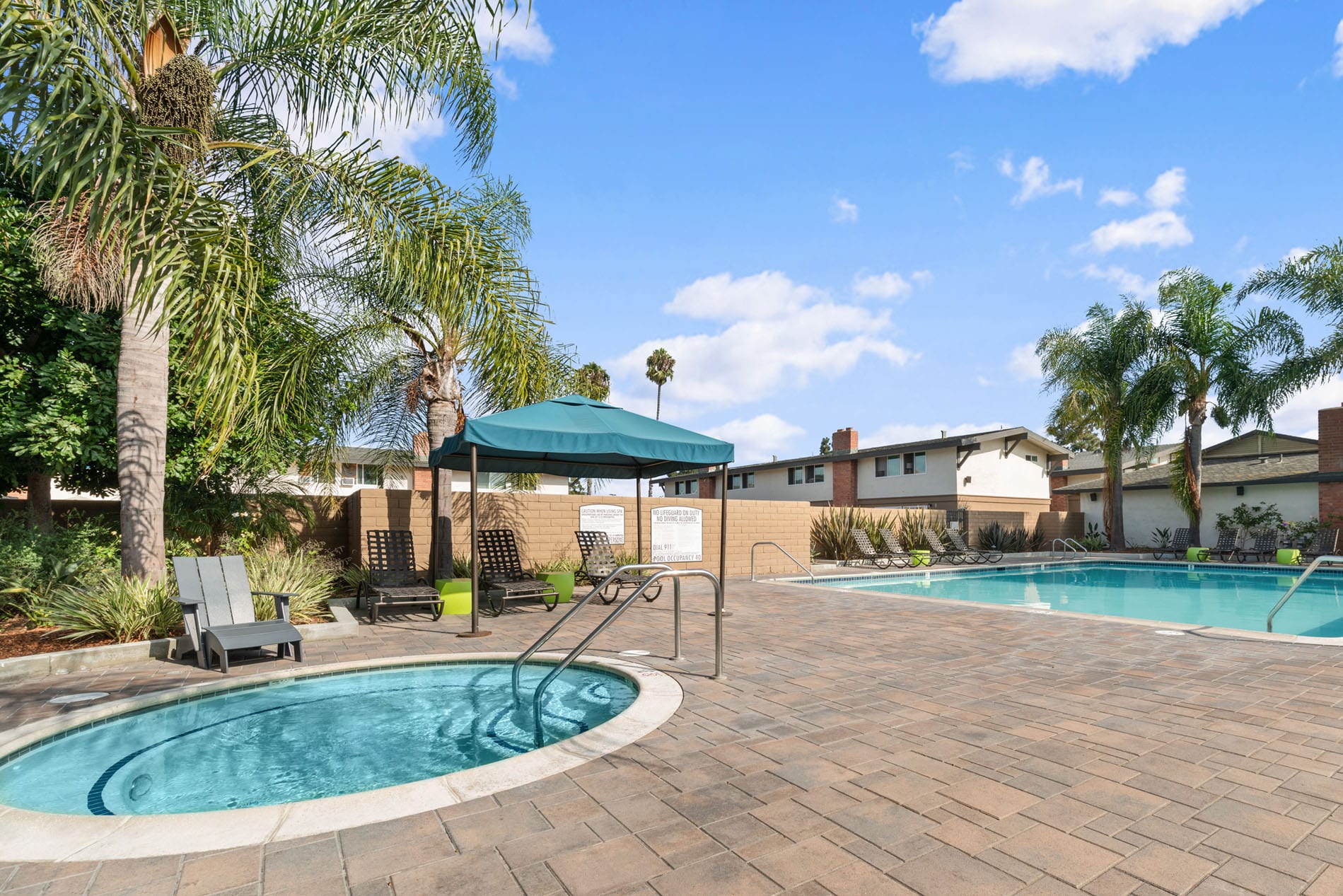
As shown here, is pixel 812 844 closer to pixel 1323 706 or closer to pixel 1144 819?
pixel 1144 819

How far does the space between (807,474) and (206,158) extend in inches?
1256

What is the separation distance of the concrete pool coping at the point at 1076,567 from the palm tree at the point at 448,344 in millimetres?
6585

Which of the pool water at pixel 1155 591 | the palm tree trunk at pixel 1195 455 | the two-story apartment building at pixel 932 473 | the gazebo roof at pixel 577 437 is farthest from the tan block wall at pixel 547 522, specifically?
the palm tree trunk at pixel 1195 455

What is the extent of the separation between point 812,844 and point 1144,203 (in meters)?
15.7

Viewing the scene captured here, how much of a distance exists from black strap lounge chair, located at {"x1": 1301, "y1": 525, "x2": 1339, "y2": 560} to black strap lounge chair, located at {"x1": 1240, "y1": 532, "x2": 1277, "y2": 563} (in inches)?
28.8

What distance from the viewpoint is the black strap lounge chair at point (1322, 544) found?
21758mm

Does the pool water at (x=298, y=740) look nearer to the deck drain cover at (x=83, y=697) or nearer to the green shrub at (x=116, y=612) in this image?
the deck drain cover at (x=83, y=697)

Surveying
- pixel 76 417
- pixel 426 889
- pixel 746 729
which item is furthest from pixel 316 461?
pixel 426 889

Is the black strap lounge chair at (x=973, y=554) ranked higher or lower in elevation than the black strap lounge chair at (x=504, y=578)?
lower

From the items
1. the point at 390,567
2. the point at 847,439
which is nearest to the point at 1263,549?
the point at 847,439

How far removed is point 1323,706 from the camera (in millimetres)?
4965

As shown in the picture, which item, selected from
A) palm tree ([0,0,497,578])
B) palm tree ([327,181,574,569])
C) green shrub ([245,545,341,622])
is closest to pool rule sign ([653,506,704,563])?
palm tree ([327,181,574,569])

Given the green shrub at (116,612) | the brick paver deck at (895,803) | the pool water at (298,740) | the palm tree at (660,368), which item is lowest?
the pool water at (298,740)

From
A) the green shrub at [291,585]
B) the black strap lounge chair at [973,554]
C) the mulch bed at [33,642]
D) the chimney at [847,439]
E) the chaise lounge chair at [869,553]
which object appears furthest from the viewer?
the chimney at [847,439]
